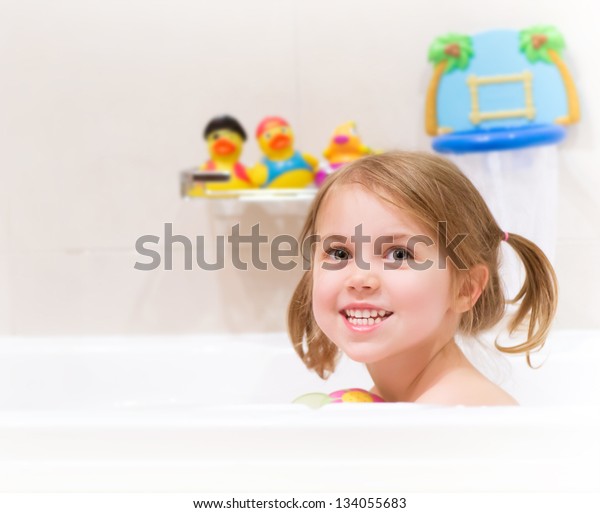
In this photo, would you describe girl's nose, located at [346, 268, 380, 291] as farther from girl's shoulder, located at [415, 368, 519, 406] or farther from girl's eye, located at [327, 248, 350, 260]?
girl's shoulder, located at [415, 368, 519, 406]

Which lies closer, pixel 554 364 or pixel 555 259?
pixel 554 364

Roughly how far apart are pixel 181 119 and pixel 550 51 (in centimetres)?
78

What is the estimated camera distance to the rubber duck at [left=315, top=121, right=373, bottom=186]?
1407 mm

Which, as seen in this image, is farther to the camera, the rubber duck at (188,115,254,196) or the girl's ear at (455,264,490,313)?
the rubber duck at (188,115,254,196)

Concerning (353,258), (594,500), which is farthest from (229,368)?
(594,500)

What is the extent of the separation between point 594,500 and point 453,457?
0.15m

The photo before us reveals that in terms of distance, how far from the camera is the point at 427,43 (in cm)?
154

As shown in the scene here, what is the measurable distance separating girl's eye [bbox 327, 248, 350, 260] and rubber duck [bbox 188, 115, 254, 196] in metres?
0.48

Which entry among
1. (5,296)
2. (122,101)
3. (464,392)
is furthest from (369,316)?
(5,296)

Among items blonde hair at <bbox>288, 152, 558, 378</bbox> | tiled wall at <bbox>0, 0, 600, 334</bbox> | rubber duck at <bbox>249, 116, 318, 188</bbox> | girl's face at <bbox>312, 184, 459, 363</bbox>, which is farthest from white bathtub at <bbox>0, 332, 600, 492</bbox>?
tiled wall at <bbox>0, 0, 600, 334</bbox>

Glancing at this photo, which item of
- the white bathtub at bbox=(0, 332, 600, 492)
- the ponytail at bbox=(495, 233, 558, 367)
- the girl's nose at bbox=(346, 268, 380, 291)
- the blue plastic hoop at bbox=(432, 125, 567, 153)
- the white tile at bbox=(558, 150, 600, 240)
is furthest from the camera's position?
the white tile at bbox=(558, 150, 600, 240)

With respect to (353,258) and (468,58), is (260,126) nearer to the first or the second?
(468,58)

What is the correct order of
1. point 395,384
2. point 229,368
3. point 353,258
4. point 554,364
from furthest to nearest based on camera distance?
1. point 229,368
2. point 554,364
3. point 395,384
4. point 353,258

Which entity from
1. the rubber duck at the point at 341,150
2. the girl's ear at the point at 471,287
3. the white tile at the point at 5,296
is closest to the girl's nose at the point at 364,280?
the girl's ear at the point at 471,287
